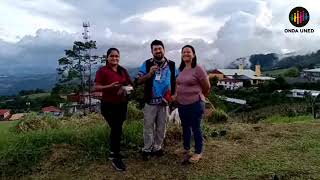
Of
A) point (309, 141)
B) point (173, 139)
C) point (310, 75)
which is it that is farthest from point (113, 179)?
point (310, 75)

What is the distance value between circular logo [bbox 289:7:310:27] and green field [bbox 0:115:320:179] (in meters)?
6.69

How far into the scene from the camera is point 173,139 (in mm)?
6586

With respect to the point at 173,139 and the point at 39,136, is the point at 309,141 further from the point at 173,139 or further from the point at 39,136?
the point at 39,136

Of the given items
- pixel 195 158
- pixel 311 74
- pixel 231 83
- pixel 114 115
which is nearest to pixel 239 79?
pixel 231 83

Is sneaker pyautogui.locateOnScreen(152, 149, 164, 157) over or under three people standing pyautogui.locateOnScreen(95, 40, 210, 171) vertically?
under

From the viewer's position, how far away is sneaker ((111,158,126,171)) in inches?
213

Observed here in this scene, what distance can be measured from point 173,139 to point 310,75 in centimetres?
4431

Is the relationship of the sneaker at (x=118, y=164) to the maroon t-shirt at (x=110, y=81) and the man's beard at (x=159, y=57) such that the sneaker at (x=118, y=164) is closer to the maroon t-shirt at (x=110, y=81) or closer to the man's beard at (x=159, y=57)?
the maroon t-shirt at (x=110, y=81)

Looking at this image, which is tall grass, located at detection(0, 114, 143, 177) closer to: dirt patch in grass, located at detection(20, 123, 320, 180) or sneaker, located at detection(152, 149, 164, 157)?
dirt patch in grass, located at detection(20, 123, 320, 180)

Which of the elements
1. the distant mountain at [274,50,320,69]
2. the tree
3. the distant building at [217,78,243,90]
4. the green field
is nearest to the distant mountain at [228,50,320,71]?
the distant mountain at [274,50,320,69]

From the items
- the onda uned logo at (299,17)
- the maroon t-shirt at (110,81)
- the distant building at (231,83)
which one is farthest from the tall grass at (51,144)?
the distant building at (231,83)

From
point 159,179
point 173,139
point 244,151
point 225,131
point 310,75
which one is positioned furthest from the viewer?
point 310,75

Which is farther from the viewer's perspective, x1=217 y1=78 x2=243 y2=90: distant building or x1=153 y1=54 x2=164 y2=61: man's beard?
x1=217 y1=78 x2=243 y2=90: distant building

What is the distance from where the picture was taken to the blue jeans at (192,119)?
540 cm
